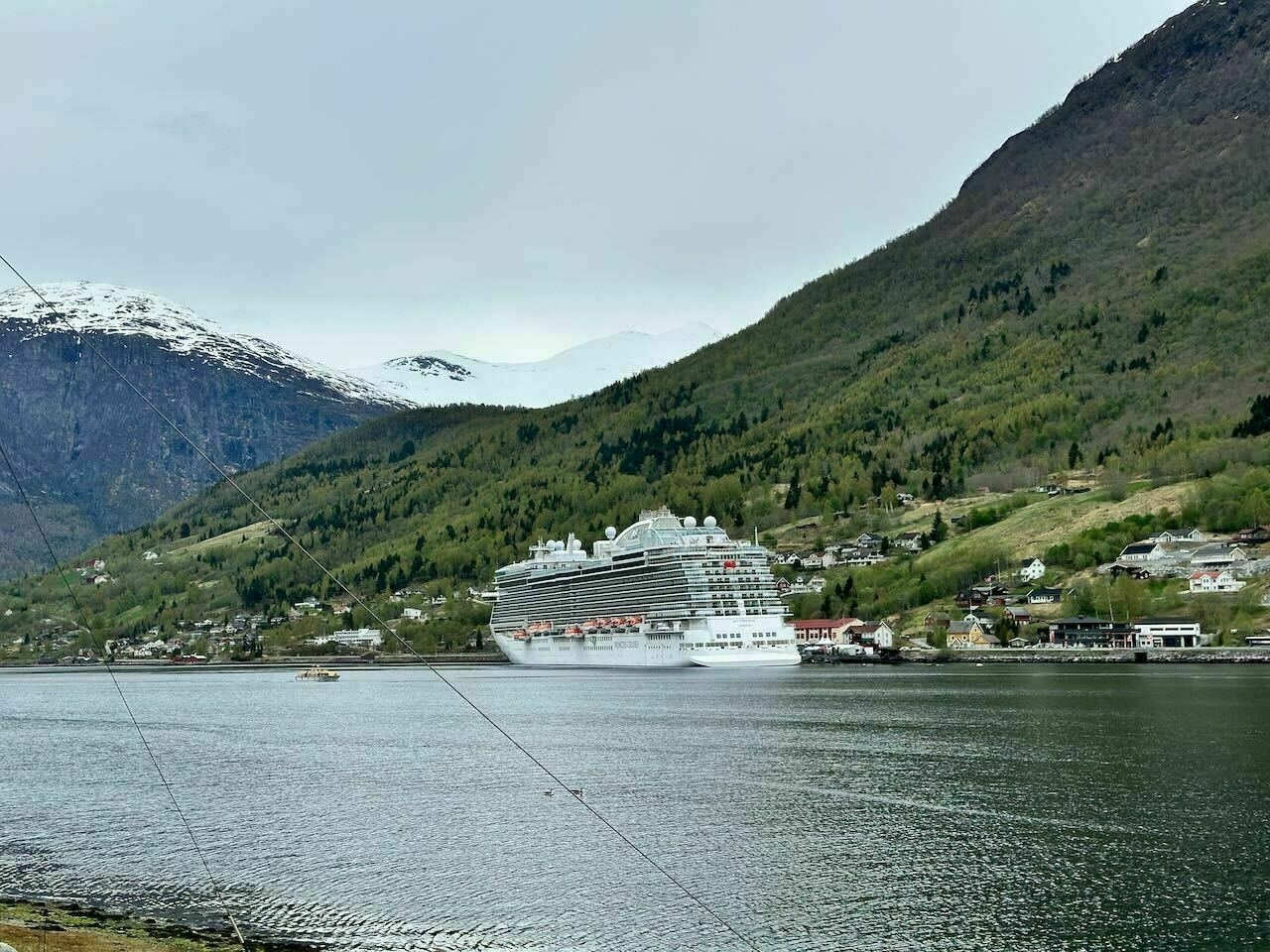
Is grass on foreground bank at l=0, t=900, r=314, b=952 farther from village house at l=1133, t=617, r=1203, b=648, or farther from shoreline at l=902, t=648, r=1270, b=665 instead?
village house at l=1133, t=617, r=1203, b=648

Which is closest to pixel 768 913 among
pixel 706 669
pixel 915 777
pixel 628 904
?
pixel 628 904

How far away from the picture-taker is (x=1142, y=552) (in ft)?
473

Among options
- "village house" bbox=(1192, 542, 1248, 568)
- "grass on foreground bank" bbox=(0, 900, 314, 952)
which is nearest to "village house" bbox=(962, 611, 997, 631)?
"village house" bbox=(1192, 542, 1248, 568)

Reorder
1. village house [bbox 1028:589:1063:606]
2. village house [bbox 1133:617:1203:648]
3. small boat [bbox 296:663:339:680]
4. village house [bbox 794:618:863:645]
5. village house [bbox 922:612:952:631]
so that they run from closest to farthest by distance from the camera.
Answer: village house [bbox 1133:617:1203:648]
small boat [bbox 296:663:339:680]
village house [bbox 1028:589:1063:606]
village house [bbox 922:612:952:631]
village house [bbox 794:618:863:645]

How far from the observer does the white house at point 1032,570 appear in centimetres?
15038

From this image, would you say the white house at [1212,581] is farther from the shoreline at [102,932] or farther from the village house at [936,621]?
the shoreline at [102,932]

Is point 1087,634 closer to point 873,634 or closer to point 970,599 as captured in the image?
point 970,599

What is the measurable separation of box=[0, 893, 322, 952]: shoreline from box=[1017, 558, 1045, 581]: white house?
13116 cm

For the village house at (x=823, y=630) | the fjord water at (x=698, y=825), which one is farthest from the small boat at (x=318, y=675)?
the fjord water at (x=698, y=825)

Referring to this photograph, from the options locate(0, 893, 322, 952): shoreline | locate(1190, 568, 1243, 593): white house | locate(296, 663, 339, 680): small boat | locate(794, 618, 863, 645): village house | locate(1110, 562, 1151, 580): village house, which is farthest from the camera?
locate(794, 618, 863, 645): village house

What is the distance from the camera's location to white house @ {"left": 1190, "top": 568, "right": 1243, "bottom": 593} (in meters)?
133

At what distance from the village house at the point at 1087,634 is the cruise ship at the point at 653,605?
2656cm

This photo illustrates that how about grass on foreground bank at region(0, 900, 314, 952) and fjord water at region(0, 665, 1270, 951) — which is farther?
fjord water at region(0, 665, 1270, 951)

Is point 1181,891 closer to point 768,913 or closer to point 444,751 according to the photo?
point 768,913
